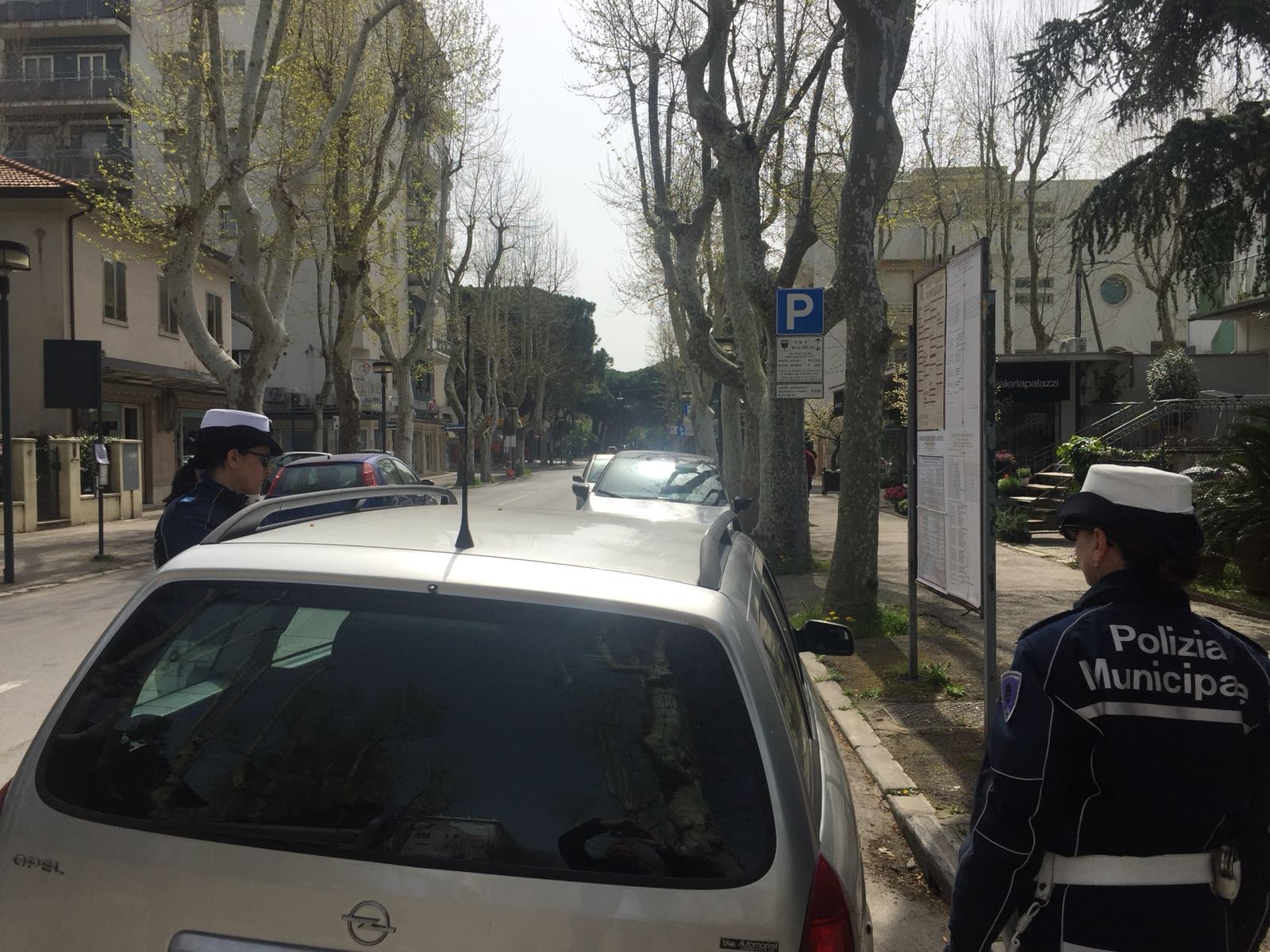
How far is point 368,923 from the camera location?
181 cm

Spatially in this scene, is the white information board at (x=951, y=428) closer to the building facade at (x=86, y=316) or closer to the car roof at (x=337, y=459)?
the car roof at (x=337, y=459)

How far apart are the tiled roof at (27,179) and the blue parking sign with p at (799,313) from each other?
19.6m

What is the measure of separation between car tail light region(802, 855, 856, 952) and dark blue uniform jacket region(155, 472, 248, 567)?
8.94 ft

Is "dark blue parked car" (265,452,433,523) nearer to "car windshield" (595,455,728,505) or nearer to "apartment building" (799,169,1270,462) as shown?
"car windshield" (595,455,728,505)

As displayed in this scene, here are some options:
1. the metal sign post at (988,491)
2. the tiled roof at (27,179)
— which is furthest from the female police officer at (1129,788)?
the tiled roof at (27,179)

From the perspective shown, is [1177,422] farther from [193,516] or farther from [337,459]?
[193,516]

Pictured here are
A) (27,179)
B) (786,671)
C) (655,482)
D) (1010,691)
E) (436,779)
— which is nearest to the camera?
(436,779)

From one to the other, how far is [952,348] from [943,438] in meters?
0.60

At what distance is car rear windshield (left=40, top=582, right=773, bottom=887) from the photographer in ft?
6.22

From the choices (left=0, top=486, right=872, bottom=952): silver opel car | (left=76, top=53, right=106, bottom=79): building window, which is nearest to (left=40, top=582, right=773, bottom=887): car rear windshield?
(left=0, top=486, right=872, bottom=952): silver opel car

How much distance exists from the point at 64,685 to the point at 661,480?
7641 millimetres

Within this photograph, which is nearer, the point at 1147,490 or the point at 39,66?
the point at 1147,490

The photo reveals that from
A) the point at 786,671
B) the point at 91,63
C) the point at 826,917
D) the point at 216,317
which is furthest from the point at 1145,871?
the point at 91,63

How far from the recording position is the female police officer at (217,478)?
388 centimetres
